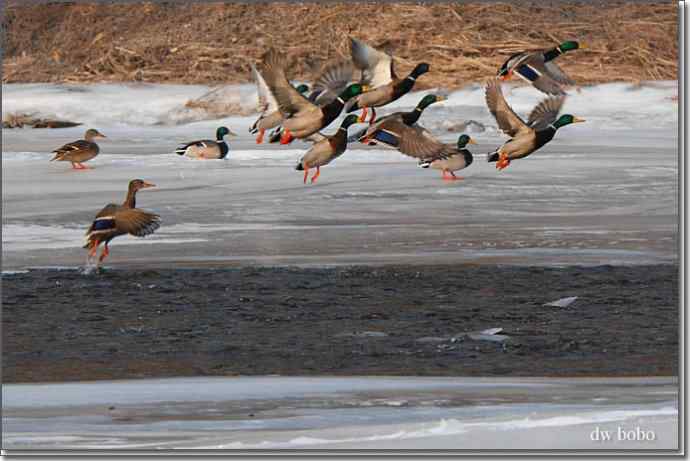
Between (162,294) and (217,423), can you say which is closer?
(217,423)

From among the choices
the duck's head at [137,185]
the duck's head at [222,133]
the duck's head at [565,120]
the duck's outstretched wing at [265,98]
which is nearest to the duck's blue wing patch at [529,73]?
the duck's head at [565,120]

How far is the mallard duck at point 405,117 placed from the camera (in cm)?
873

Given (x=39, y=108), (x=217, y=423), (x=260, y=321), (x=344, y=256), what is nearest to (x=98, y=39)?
(x=39, y=108)

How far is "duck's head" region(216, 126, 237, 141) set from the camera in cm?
977

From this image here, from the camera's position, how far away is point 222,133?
9.81 m

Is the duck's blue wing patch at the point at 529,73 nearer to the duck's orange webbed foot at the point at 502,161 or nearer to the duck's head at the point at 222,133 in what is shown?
the duck's orange webbed foot at the point at 502,161

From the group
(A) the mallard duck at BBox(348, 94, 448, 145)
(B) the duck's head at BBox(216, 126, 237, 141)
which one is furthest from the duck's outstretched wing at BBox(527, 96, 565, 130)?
(B) the duck's head at BBox(216, 126, 237, 141)

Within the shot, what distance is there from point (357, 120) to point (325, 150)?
20.2 inches

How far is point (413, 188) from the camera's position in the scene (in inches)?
371

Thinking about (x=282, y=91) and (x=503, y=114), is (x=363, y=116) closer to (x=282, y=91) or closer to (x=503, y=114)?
(x=282, y=91)

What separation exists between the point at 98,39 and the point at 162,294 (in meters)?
3.23

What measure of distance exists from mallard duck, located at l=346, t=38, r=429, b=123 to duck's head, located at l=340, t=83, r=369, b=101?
0.15ft

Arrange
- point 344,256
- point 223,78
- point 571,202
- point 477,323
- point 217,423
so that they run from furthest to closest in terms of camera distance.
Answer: point 223,78, point 571,202, point 344,256, point 477,323, point 217,423

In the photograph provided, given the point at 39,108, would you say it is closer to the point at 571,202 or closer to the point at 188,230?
the point at 188,230
